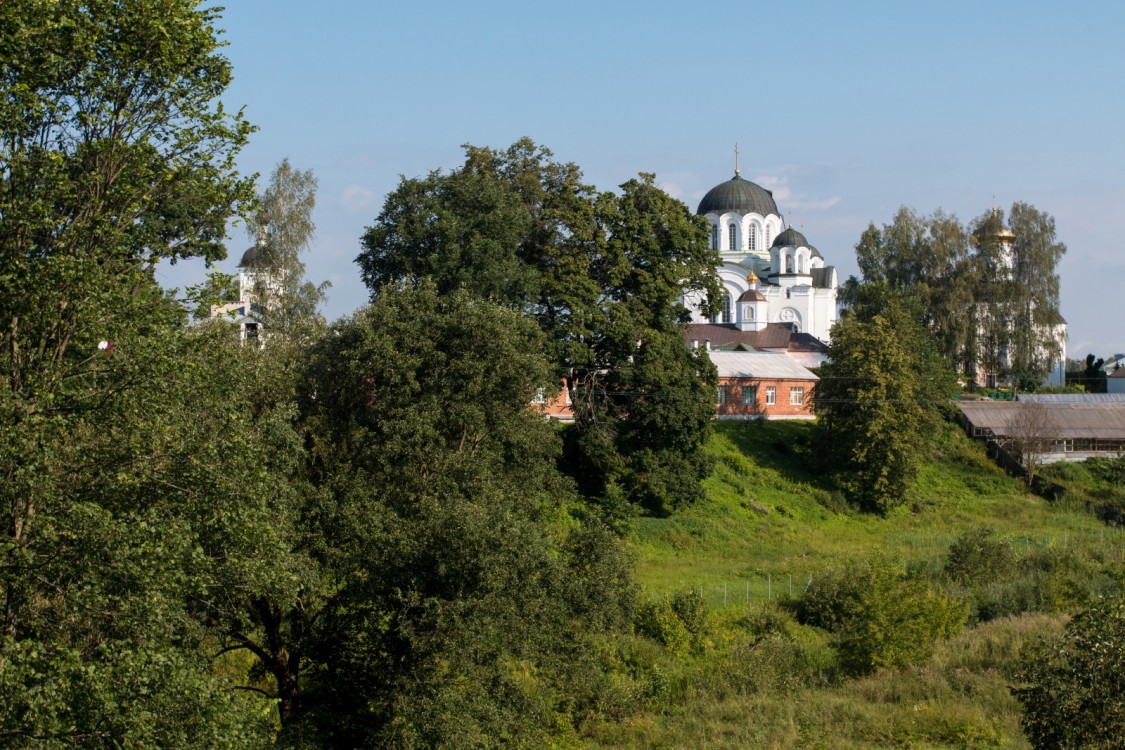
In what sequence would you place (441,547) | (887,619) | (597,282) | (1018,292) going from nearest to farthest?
1. (441,547)
2. (887,619)
3. (597,282)
4. (1018,292)

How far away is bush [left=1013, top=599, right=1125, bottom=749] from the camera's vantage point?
12.0m

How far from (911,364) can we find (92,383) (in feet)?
104

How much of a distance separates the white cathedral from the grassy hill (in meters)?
20.3

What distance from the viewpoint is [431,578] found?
15.5 m

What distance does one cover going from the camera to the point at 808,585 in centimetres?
2634

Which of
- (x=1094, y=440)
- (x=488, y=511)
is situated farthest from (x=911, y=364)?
(x=488, y=511)

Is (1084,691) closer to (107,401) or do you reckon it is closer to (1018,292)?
(107,401)

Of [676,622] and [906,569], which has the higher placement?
[906,569]

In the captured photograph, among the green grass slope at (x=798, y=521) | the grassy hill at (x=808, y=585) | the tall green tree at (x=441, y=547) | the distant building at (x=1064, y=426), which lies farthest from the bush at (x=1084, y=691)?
the distant building at (x=1064, y=426)

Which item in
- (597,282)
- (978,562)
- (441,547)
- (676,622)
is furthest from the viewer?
(597,282)

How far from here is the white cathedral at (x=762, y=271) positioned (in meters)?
62.1

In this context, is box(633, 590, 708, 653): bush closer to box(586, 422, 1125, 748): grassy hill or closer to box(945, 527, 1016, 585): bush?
box(586, 422, 1125, 748): grassy hill

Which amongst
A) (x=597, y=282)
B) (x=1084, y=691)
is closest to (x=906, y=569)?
(x=597, y=282)

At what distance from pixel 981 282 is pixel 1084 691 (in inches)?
1547
